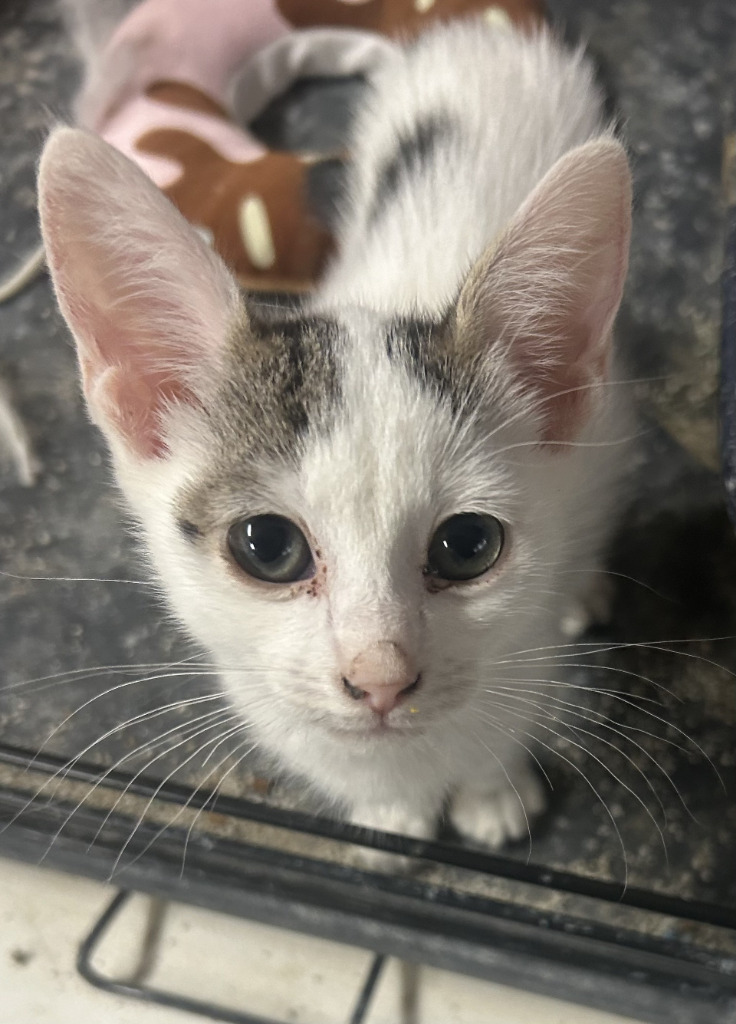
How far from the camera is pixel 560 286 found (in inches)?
27.6

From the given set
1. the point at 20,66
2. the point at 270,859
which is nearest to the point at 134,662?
the point at 270,859

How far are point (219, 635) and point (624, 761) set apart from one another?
0.62m

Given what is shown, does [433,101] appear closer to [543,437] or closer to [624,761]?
[543,437]

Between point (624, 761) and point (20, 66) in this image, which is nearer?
point (624, 761)

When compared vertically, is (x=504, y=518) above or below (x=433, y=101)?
below

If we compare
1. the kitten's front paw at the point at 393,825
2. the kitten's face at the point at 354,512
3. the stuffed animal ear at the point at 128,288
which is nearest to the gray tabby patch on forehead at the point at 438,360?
the kitten's face at the point at 354,512

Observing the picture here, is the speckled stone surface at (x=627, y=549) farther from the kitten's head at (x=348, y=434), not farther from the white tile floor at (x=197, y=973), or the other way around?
the kitten's head at (x=348, y=434)

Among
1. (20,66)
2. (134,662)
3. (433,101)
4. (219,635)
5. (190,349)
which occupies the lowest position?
(134,662)

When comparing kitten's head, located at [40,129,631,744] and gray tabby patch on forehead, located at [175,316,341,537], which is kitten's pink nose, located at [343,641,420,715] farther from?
gray tabby patch on forehead, located at [175,316,341,537]

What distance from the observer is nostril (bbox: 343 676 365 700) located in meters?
0.63

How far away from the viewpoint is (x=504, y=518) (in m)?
0.71

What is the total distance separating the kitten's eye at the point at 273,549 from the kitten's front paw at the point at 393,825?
440 millimetres

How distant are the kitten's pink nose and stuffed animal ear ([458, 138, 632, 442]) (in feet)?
0.88

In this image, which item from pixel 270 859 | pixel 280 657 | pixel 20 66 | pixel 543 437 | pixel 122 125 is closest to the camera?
pixel 280 657
